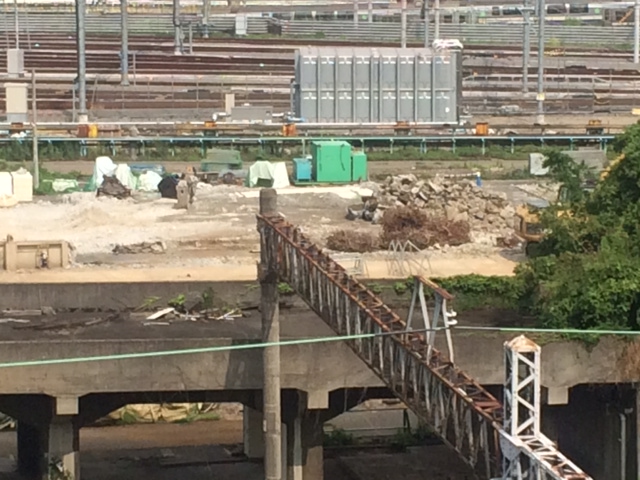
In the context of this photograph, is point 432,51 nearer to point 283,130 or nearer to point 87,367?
point 283,130

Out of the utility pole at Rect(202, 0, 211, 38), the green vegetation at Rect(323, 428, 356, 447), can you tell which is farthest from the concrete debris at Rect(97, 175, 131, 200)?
the utility pole at Rect(202, 0, 211, 38)

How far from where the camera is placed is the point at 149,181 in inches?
1939

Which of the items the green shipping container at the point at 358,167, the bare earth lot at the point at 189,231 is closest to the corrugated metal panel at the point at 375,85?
the green shipping container at the point at 358,167

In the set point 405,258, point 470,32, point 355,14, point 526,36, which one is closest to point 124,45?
point 526,36

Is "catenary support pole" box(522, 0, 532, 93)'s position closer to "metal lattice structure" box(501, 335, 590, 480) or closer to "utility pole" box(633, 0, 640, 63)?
"utility pole" box(633, 0, 640, 63)

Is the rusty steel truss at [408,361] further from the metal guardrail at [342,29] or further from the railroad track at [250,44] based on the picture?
the metal guardrail at [342,29]

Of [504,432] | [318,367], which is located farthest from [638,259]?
[504,432]

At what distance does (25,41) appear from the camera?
94.8 metres

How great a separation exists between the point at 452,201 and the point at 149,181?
419 inches

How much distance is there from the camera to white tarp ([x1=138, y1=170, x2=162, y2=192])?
48875 mm

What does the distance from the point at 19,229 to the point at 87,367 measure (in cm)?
1959

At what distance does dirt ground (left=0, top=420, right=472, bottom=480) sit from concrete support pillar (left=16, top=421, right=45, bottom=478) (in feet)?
0.90

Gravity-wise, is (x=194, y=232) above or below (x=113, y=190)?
below

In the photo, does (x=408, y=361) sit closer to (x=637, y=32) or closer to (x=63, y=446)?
(x=63, y=446)
